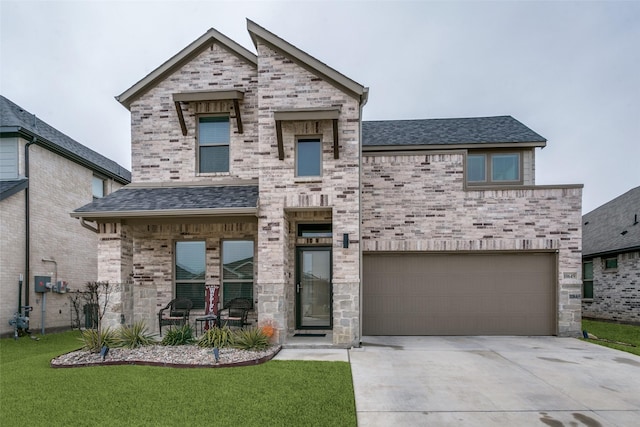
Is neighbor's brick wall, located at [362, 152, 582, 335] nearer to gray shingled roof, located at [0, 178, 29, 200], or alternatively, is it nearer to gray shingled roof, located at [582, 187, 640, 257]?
gray shingled roof, located at [582, 187, 640, 257]

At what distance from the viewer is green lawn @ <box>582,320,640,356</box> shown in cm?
914

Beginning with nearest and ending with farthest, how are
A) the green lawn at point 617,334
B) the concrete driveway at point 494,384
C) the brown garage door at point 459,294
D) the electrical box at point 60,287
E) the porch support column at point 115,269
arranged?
the concrete driveway at point 494,384
the green lawn at point 617,334
the porch support column at point 115,269
the brown garage door at point 459,294
the electrical box at point 60,287

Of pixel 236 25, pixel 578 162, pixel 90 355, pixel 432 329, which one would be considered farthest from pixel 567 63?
pixel 236 25

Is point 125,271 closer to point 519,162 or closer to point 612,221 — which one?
Answer: point 519,162

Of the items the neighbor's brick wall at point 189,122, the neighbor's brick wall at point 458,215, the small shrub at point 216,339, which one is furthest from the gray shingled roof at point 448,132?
the small shrub at point 216,339

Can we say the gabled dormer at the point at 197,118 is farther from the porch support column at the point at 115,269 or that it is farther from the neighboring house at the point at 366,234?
the porch support column at the point at 115,269

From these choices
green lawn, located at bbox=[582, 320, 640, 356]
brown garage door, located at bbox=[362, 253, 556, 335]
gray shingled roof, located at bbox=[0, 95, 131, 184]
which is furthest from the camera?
gray shingled roof, located at bbox=[0, 95, 131, 184]

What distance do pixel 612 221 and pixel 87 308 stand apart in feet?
70.2

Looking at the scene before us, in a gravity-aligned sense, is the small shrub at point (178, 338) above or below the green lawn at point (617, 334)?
above

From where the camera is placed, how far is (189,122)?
1045 centimetres

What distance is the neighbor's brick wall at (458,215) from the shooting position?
10.4 meters

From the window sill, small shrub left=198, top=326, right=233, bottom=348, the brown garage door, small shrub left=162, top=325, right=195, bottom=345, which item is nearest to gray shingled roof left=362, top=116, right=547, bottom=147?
the window sill

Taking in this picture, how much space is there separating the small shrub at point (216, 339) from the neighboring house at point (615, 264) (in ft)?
45.4

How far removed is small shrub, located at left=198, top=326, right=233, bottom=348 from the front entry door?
99.1 inches
